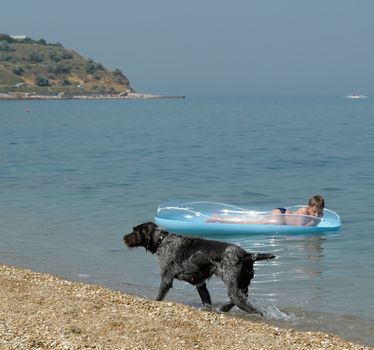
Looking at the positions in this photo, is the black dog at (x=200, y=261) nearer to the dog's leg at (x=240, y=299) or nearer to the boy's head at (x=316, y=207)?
the dog's leg at (x=240, y=299)

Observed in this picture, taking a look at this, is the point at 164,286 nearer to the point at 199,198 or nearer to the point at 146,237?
the point at 146,237

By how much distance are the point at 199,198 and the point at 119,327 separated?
48.6 ft

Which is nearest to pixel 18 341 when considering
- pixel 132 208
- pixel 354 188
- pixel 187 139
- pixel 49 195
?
pixel 132 208

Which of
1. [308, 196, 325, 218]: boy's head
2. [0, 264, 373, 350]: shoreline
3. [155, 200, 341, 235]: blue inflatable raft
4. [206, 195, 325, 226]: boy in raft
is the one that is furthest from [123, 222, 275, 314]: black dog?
[308, 196, 325, 218]: boy's head

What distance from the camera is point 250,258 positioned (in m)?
9.92

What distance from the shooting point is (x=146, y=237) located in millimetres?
10766

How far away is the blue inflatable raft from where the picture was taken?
16.7 meters

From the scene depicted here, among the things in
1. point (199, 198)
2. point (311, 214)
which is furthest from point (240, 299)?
point (199, 198)

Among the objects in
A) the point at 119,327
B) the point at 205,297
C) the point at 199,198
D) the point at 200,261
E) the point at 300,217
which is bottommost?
the point at 199,198

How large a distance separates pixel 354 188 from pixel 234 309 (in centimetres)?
1516

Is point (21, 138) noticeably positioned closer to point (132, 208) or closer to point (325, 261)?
point (132, 208)

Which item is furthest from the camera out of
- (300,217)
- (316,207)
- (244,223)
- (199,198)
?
(199,198)

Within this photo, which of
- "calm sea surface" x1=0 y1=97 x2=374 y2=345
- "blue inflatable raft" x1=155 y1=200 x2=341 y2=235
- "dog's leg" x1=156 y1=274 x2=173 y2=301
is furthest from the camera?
"blue inflatable raft" x1=155 y1=200 x2=341 y2=235

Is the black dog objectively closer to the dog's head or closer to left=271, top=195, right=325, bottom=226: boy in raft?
the dog's head
